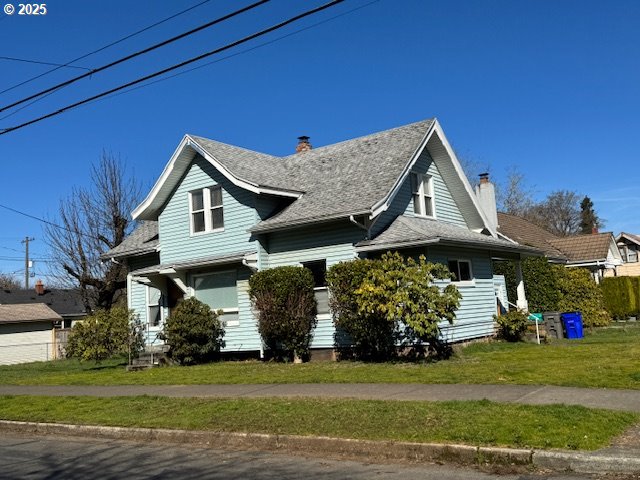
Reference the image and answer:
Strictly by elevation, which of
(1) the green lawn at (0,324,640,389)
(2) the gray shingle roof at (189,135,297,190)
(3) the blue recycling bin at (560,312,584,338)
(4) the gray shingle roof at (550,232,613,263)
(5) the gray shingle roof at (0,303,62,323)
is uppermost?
(2) the gray shingle roof at (189,135,297,190)

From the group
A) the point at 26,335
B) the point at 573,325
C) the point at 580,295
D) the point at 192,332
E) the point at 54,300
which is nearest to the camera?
the point at 192,332

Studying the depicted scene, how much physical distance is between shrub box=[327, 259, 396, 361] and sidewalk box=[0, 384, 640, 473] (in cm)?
346

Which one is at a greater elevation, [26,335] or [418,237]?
[418,237]

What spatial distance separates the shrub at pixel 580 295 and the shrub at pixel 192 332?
13240 millimetres

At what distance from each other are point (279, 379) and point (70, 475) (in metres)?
6.57

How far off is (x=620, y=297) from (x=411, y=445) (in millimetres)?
26708

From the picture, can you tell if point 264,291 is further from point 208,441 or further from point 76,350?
point 208,441

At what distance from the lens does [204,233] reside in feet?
64.6

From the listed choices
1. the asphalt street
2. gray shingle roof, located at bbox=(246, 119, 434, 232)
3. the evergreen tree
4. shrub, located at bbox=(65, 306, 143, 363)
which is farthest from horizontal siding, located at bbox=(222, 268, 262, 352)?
the evergreen tree

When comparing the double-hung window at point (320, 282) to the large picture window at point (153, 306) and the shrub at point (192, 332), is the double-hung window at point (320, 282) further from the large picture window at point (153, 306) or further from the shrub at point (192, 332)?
the large picture window at point (153, 306)

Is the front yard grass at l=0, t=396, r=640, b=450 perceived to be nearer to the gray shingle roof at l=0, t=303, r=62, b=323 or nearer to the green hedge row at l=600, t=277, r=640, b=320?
the green hedge row at l=600, t=277, r=640, b=320

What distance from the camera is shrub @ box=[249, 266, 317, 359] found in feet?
54.9

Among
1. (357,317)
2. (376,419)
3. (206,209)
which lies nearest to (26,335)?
(206,209)

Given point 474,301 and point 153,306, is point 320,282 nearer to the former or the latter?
point 474,301
